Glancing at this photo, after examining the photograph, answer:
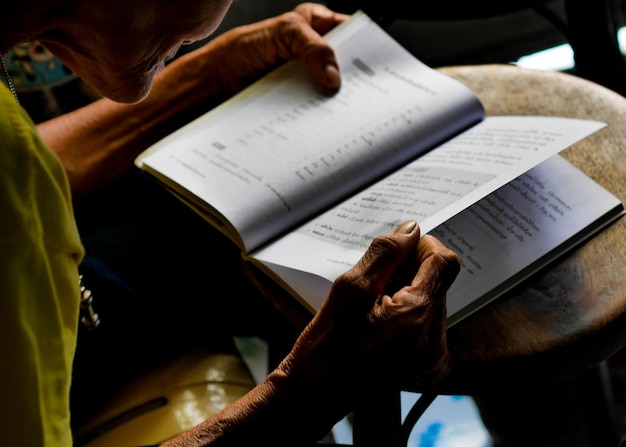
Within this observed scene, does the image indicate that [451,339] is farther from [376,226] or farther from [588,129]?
[588,129]

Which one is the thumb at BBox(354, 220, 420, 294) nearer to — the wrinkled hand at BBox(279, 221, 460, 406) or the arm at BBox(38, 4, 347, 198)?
the wrinkled hand at BBox(279, 221, 460, 406)

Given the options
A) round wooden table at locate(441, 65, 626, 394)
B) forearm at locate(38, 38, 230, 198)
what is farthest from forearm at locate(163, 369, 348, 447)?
forearm at locate(38, 38, 230, 198)

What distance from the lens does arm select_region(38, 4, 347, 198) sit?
3.29 feet

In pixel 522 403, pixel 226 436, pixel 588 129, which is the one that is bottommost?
pixel 522 403

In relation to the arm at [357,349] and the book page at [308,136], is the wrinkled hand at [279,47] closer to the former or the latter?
the book page at [308,136]

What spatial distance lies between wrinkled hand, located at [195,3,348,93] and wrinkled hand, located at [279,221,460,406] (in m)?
0.40

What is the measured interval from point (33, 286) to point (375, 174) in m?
0.43

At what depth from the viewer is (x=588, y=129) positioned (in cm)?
71

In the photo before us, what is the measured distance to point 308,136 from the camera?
2.74 ft

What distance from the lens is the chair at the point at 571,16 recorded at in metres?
1.27

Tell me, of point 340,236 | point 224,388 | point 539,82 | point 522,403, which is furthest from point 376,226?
point 522,403

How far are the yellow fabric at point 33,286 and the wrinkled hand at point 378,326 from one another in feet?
0.61

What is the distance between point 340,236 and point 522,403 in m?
0.84

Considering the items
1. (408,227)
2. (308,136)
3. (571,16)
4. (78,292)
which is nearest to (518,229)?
(408,227)
